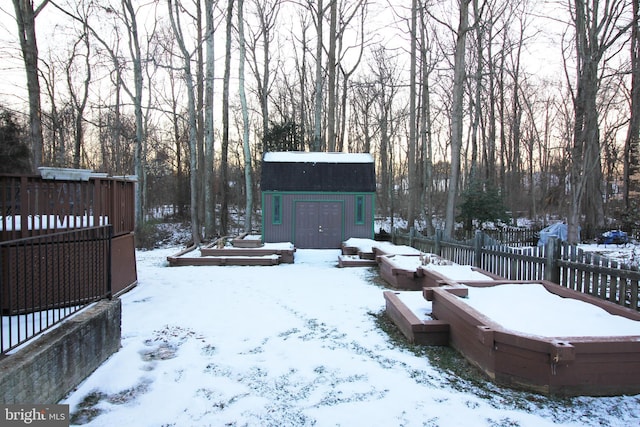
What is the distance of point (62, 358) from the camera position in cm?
330

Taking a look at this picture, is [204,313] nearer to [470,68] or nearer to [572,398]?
[572,398]

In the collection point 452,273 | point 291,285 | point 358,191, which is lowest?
point 291,285

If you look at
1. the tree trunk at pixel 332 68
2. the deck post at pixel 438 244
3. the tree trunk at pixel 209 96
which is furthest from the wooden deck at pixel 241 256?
the tree trunk at pixel 332 68

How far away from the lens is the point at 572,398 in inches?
128

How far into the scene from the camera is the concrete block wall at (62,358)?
8.93 ft

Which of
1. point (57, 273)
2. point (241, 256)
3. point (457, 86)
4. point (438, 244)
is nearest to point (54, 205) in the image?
point (57, 273)

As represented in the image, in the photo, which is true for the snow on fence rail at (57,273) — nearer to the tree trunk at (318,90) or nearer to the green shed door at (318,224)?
the green shed door at (318,224)

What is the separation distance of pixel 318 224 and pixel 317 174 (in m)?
1.98

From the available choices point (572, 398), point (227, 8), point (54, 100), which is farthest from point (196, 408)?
point (54, 100)

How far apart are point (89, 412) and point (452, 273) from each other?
18.2ft

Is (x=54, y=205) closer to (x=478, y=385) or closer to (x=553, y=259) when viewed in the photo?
(x=478, y=385)

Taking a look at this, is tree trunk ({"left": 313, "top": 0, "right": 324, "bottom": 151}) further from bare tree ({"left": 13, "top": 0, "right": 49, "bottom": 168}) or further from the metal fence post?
the metal fence post

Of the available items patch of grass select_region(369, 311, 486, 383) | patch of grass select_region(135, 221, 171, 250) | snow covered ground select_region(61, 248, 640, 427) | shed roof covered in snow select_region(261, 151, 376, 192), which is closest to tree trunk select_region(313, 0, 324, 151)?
shed roof covered in snow select_region(261, 151, 376, 192)

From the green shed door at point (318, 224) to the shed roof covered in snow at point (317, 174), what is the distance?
0.67 meters
